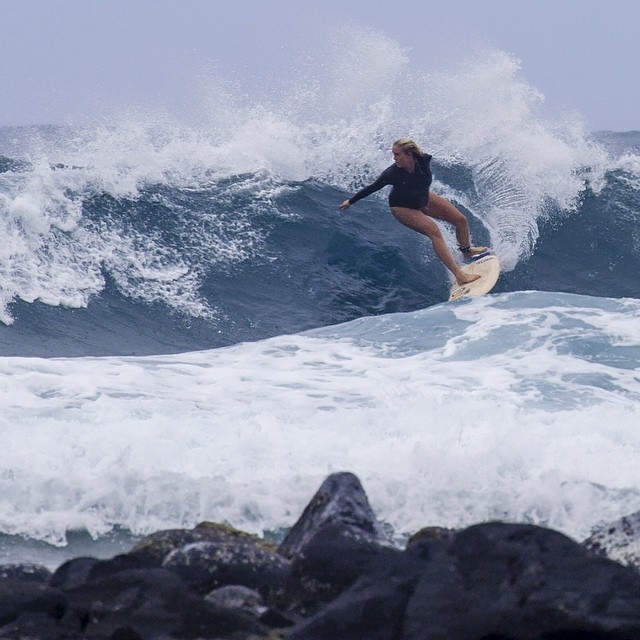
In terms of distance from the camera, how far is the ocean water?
5211 millimetres

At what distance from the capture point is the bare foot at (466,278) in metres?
10.6

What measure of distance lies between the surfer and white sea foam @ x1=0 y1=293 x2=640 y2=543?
75.1 inches

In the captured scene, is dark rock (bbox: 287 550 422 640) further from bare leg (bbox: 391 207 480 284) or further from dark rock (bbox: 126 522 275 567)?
bare leg (bbox: 391 207 480 284)

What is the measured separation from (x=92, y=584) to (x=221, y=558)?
528 mm

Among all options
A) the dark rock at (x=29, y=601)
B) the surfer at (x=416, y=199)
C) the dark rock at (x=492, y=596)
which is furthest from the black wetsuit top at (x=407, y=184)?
the dark rock at (x=29, y=601)

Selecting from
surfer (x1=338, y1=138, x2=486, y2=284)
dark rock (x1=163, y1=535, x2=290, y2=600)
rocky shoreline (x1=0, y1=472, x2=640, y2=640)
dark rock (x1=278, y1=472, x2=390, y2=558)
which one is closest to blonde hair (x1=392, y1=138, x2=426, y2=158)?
surfer (x1=338, y1=138, x2=486, y2=284)

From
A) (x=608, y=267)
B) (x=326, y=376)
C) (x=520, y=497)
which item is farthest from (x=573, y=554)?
(x=608, y=267)

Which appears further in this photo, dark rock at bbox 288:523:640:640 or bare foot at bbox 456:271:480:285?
bare foot at bbox 456:271:480:285

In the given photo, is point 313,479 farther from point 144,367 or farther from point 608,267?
point 608,267

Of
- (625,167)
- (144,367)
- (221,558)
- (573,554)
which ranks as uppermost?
(625,167)

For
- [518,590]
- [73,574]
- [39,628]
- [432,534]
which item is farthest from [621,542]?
[39,628]

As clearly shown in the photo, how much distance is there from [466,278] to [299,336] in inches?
91.2

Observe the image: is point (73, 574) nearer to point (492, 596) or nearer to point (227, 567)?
point (227, 567)

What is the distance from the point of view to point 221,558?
3.58 m
